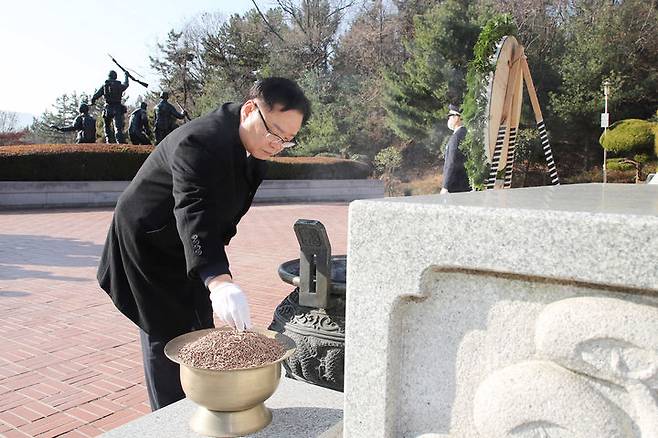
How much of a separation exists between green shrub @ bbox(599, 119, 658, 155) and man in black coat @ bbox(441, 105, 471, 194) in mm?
12080

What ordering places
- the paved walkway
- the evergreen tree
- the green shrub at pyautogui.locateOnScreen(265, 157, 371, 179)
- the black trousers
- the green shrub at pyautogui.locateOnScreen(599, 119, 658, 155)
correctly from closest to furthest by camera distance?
the black trousers
the paved walkway
the green shrub at pyautogui.locateOnScreen(599, 119, 658, 155)
the green shrub at pyautogui.locateOnScreen(265, 157, 371, 179)
the evergreen tree

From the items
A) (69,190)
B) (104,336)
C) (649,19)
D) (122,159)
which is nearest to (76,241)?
(104,336)

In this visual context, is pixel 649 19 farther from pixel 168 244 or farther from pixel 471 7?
pixel 168 244

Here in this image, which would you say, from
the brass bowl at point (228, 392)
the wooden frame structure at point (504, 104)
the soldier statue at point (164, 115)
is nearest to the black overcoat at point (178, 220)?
the brass bowl at point (228, 392)

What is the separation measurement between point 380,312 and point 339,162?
56.3 feet

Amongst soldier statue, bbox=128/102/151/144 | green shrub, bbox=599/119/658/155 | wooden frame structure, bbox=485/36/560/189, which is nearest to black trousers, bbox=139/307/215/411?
wooden frame structure, bbox=485/36/560/189

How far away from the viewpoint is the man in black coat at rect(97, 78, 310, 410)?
5.57 ft

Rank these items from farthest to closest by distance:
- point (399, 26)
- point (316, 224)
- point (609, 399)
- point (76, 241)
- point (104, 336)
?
point (399, 26), point (76, 241), point (104, 336), point (316, 224), point (609, 399)

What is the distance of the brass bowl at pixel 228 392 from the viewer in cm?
158

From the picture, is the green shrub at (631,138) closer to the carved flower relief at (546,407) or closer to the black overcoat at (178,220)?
the black overcoat at (178,220)

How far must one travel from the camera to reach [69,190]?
1281cm

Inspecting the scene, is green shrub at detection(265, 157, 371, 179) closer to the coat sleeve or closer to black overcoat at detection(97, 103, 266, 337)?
black overcoat at detection(97, 103, 266, 337)

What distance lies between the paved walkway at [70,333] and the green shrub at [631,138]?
12.9m

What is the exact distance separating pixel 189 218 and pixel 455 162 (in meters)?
4.86
